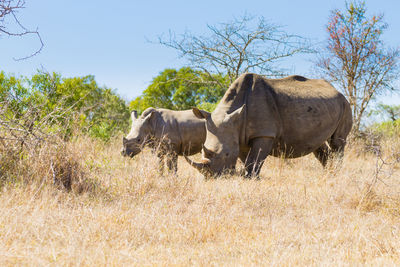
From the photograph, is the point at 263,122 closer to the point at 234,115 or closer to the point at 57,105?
the point at 234,115

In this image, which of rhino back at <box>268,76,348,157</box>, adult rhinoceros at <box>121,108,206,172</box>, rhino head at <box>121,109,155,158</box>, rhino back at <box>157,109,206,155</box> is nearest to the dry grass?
rhino back at <box>268,76,348,157</box>

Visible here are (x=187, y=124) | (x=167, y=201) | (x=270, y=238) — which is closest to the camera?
(x=270, y=238)

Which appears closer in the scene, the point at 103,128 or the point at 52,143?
the point at 52,143

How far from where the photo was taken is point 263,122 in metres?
6.31

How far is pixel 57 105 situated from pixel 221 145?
2.52m

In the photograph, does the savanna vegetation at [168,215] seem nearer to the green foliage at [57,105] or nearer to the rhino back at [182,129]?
the green foliage at [57,105]

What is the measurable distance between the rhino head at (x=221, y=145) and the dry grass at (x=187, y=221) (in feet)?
1.46

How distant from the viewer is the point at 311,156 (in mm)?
10055

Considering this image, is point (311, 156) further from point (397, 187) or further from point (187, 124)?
point (397, 187)

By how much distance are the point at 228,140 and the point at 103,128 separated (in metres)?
5.91

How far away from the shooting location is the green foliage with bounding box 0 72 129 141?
5238mm

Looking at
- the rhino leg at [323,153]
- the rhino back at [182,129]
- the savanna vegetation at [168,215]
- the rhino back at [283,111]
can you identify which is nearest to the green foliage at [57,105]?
the savanna vegetation at [168,215]

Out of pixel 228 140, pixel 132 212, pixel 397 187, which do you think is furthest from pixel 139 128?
pixel 397 187

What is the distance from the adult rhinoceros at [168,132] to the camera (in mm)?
7363
